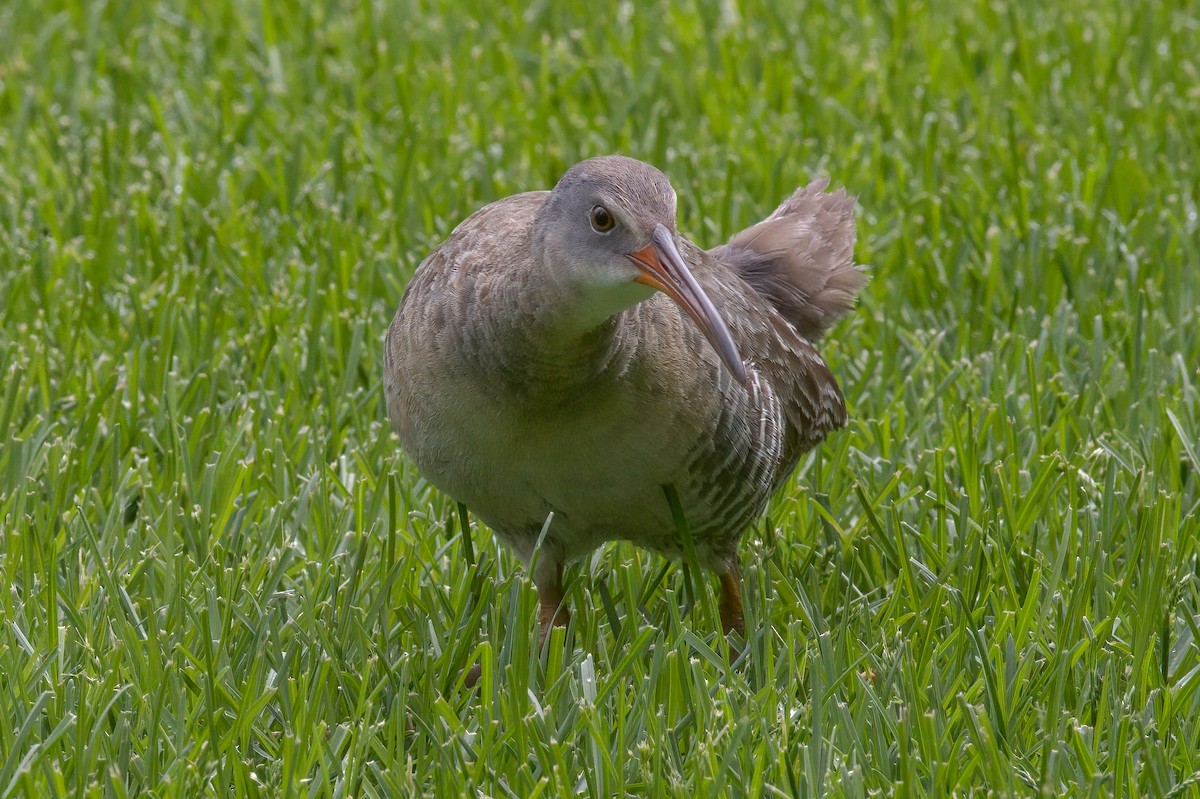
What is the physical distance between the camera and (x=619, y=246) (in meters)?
3.47

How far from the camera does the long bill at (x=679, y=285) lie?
11.1 feet

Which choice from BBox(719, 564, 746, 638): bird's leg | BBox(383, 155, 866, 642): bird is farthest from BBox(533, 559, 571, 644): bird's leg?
BBox(719, 564, 746, 638): bird's leg

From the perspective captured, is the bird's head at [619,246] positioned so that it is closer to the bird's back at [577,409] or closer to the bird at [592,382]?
the bird at [592,382]

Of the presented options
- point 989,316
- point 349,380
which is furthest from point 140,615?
point 989,316

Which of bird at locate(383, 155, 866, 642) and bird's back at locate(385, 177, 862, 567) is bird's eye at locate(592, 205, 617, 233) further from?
bird's back at locate(385, 177, 862, 567)

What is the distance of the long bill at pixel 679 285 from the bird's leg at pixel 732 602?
1149 millimetres

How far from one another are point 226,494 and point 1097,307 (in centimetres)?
291

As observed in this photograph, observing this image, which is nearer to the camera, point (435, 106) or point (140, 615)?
point (140, 615)

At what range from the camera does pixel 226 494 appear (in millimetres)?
4652

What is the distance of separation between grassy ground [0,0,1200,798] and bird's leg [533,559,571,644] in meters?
0.08

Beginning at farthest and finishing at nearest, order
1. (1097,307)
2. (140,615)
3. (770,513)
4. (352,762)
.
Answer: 1. (1097,307)
2. (770,513)
3. (140,615)
4. (352,762)

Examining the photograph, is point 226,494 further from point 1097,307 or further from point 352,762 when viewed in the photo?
point 1097,307

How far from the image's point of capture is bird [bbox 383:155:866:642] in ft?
11.6

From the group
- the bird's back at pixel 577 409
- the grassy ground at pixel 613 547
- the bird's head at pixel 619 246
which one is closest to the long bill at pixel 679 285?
the bird's head at pixel 619 246
